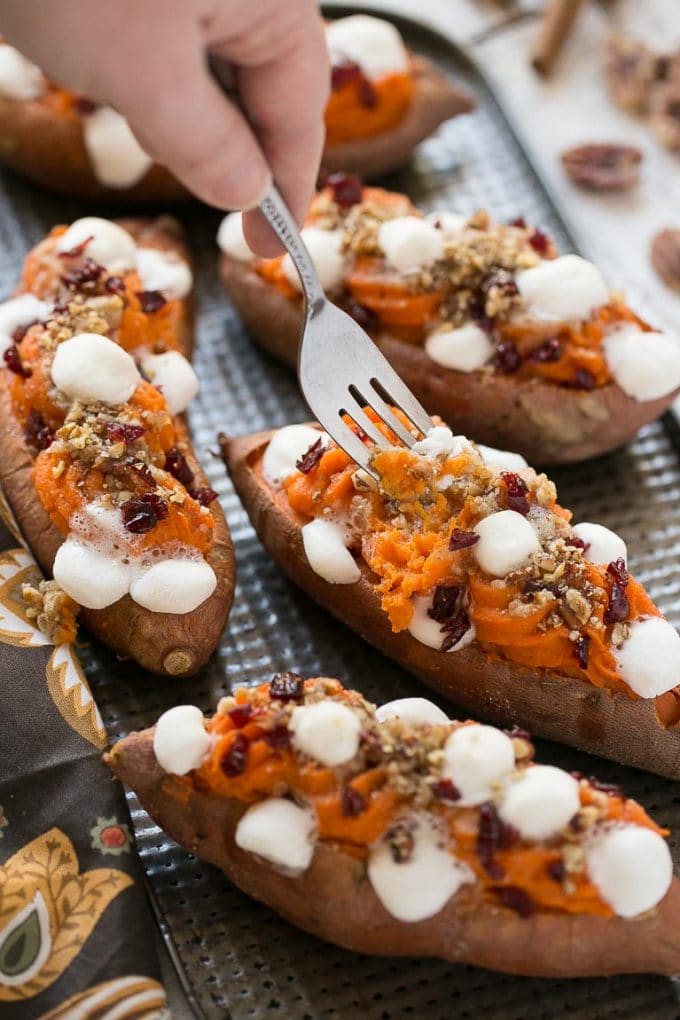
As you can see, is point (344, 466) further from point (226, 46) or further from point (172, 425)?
point (226, 46)

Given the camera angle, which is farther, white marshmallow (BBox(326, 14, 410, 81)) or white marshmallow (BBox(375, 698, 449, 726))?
white marshmallow (BBox(326, 14, 410, 81))

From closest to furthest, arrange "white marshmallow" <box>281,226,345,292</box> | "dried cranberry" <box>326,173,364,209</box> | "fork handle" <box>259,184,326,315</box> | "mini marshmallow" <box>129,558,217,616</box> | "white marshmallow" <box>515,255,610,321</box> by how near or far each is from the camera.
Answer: "fork handle" <box>259,184,326,315</box>, "mini marshmallow" <box>129,558,217,616</box>, "white marshmallow" <box>515,255,610,321</box>, "white marshmallow" <box>281,226,345,292</box>, "dried cranberry" <box>326,173,364,209</box>

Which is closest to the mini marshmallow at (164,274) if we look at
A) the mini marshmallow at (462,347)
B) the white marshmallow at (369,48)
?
the mini marshmallow at (462,347)

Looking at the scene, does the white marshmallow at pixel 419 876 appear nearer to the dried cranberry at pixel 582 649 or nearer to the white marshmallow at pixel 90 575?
the dried cranberry at pixel 582 649

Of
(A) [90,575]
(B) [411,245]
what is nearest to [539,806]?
(A) [90,575]

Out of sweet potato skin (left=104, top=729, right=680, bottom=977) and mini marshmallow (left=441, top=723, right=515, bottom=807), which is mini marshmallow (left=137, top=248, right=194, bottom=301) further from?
mini marshmallow (left=441, top=723, right=515, bottom=807)

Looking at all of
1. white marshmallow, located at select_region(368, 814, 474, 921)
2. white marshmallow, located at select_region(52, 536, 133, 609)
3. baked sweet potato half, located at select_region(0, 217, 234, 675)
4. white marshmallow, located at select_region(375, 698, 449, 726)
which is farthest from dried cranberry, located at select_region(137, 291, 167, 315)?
white marshmallow, located at select_region(368, 814, 474, 921)

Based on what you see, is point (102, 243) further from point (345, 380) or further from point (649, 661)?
point (649, 661)
